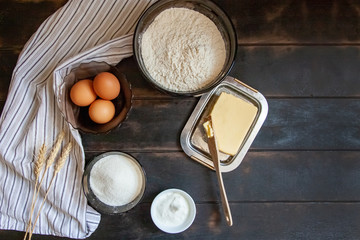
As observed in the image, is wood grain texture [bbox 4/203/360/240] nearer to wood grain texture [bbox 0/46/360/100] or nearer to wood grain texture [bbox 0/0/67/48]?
wood grain texture [bbox 0/46/360/100]

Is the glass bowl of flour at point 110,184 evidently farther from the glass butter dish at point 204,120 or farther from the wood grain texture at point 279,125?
the glass butter dish at point 204,120

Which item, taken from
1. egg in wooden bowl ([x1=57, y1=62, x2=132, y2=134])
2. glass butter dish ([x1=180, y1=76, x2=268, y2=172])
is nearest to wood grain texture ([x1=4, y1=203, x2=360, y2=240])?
glass butter dish ([x1=180, y1=76, x2=268, y2=172])

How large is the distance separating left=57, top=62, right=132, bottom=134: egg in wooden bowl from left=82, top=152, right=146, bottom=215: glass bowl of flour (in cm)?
10

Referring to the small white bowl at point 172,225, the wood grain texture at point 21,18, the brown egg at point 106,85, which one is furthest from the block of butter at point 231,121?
the wood grain texture at point 21,18

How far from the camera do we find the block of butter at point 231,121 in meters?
1.04

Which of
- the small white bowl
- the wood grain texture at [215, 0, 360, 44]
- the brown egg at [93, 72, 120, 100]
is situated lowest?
the small white bowl

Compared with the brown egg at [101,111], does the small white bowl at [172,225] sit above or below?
below

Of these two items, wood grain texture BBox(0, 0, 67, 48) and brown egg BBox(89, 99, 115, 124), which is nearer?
brown egg BBox(89, 99, 115, 124)

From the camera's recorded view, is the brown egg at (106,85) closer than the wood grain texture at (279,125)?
Yes

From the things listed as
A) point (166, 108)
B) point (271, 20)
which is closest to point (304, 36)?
point (271, 20)

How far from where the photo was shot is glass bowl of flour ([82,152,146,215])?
1.00 m

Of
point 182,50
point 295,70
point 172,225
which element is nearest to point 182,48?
point 182,50

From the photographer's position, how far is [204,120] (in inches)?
41.9

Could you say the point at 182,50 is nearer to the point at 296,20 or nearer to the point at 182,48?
the point at 182,48
